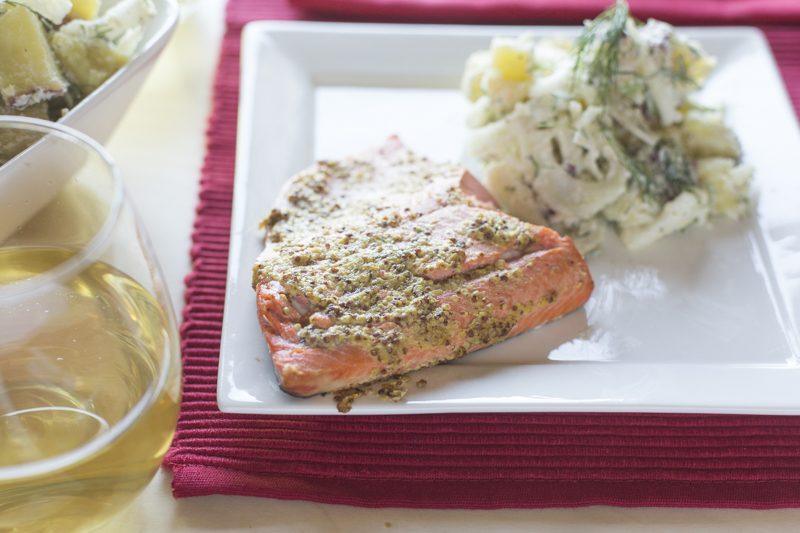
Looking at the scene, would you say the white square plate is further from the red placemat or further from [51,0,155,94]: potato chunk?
[51,0,155,94]: potato chunk

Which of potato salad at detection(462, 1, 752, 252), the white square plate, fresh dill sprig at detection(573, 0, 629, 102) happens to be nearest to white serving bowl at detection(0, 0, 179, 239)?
the white square plate

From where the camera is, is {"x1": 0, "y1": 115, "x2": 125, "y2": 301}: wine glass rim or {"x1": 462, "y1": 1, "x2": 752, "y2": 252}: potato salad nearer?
{"x1": 0, "y1": 115, "x2": 125, "y2": 301}: wine glass rim

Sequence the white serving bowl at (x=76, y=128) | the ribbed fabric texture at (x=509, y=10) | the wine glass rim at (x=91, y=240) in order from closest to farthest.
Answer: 1. the wine glass rim at (x=91, y=240)
2. the white serving bowl at (x=76, y=128)
3. the ribbed fabric texture at (x=509, y=10)

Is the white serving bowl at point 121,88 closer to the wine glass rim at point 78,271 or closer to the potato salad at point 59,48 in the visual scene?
the potato salad at point 59,48

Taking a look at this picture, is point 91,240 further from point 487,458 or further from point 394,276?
point 487,458

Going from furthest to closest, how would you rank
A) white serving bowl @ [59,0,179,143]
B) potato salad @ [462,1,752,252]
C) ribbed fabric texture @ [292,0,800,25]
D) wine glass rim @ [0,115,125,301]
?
ribbed fabric texture @ [292,0,800,25]
potato salad @ [462,1,752,252]
white serving bowl @ [59,0,179,143]
wine glass rim @ [0,115,125,301]

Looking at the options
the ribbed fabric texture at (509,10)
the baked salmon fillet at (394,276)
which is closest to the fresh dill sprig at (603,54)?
the baked salmon fillet at (394,276)

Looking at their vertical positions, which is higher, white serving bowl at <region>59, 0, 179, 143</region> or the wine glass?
white serving bowl at <region>59, 0, 179, 143</region>
